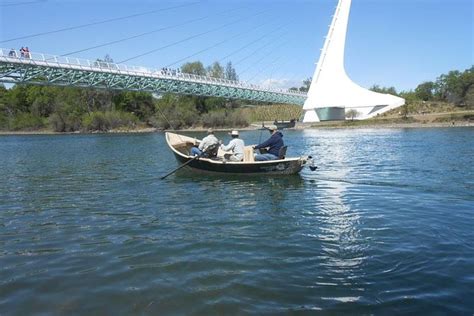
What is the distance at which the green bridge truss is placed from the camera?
178ft

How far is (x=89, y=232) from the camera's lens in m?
8.48

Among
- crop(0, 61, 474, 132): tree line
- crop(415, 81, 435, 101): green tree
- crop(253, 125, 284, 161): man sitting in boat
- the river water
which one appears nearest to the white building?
crop(0, 61, 474, 132): tree line

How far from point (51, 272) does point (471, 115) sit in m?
74.1

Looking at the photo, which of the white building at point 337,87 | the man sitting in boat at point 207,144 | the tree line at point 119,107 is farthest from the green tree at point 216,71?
the man sitting in boat at point 207,144

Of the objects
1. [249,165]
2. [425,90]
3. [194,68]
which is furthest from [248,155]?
[425,90]

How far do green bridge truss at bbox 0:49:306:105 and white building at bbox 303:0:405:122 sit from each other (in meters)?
13.6

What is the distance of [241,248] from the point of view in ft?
23.8

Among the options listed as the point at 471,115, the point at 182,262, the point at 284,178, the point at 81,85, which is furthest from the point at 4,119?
the point at 182,262

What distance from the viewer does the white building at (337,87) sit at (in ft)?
253

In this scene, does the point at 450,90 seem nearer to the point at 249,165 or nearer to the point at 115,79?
the point at 115,79

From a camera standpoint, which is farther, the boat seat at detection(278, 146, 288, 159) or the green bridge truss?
the green bridge truss

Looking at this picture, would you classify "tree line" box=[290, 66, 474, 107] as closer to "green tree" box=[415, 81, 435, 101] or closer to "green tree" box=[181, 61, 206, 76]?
"green tree" box=[415, 81, 435, 101]

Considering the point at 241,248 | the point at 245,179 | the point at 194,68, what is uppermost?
the point at 194,68

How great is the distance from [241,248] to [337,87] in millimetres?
76187
